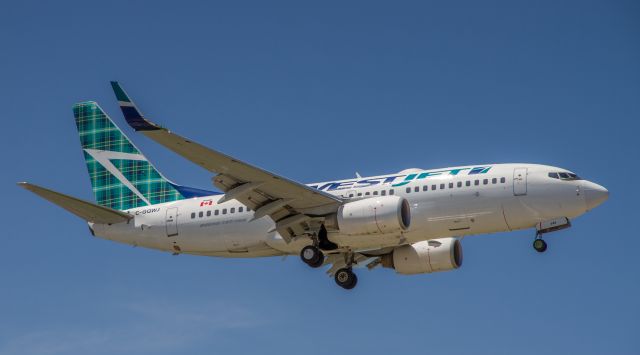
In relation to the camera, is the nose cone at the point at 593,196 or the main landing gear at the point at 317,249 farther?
the main landing gear at the point at 317,249

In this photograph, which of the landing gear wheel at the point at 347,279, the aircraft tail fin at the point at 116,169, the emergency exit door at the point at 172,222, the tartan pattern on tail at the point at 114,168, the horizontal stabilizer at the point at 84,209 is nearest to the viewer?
the horizontal stabilizer at the point at 84,209

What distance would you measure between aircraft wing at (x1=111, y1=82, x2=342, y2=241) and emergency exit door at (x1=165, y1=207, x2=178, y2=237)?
13.6 ft

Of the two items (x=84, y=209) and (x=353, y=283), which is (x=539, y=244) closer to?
(x=353, y=283)

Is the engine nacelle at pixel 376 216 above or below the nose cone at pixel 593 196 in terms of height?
below

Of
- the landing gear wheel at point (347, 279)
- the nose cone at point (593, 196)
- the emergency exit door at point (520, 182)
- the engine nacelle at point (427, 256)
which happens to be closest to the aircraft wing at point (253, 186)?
the landing gear wheel at point (347, 279)

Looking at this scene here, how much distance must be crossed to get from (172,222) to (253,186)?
6.02m

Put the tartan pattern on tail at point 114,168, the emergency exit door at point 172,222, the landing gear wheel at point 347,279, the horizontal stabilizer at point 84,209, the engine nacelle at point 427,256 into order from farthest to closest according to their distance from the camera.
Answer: the tartan pattern on tail at point 114,168 < the engine nacelle at point 427,256 < the landing gear wheel at point 347,279 < the emergency exit door at point 172,222 < the horizontal stabilizer at point 84,209

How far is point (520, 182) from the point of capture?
4534cm

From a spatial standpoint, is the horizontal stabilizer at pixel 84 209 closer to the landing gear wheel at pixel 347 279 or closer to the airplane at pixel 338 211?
the airplane at pixel 338 211

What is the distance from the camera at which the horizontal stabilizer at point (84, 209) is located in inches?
1805

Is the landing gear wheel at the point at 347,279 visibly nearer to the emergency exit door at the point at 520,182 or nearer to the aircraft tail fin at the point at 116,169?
the aircraft tail fin at the point at 116,169

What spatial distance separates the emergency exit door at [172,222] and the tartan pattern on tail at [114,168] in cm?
154

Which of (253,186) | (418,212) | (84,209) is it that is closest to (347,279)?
(418,212)

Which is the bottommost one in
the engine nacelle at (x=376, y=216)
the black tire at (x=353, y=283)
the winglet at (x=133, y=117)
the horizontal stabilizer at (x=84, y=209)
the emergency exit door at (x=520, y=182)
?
the black tire at (x=353, y=283)
